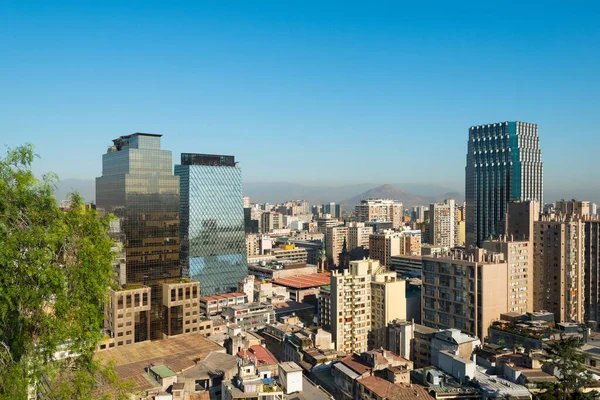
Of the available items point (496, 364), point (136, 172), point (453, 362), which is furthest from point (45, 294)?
point (136, 172)

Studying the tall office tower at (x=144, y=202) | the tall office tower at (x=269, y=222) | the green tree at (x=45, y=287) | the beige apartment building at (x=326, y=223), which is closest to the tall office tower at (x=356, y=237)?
the beige apartment building at (x=326, y=223)

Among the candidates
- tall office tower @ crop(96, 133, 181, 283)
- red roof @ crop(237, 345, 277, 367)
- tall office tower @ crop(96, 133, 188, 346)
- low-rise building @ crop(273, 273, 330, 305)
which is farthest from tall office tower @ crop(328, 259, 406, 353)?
tall office tower @ crop(96, 133, 181, 283)

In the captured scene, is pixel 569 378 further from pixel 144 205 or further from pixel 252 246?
pixel 252 246

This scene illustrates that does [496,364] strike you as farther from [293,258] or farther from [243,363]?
[293,258]

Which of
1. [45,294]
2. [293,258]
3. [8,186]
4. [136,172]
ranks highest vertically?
[136,172]

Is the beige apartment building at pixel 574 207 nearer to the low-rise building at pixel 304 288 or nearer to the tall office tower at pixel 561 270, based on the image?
the tall office tower at pixel 561 270

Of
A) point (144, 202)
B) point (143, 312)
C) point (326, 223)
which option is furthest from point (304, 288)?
point (326, 223)

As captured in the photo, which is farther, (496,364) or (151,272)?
(151,272)
